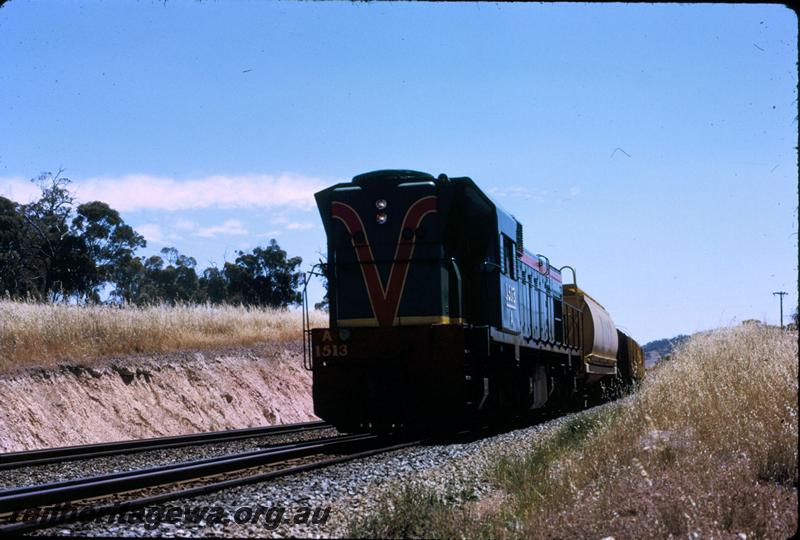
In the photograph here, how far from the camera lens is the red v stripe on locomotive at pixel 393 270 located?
40.5ft

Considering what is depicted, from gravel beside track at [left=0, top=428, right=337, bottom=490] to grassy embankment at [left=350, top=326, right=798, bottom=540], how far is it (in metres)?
4.51

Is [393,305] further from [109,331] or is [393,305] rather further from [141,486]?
[109,331]

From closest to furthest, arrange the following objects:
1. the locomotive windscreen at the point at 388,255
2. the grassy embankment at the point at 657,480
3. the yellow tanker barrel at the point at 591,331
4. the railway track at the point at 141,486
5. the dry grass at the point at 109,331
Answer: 1. the grassy embankment at the point at 657,480
2. the railway track at the point at 141,486
3. the locomotive windscreen at the point at 388,255
4. the dry grass at the point at 109,331
5. the yellow tanker barrel at the point at 591,331

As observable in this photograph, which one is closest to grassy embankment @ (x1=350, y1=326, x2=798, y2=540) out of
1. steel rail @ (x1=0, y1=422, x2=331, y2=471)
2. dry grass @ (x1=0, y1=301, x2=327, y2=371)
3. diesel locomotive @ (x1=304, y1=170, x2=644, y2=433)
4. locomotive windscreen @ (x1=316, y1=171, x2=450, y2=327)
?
diesel locomotive @ (x1=304, y1=170, x2=644, y2=433)

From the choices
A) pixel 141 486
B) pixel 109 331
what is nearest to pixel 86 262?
pixel 109 331

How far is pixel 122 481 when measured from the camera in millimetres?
7570

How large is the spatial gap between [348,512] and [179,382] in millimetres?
14792

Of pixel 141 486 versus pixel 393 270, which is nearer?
pixel 141 486

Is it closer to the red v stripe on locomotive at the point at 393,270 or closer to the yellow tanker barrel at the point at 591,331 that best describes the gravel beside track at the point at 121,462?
the red v stripe on locomotive at the point at 393,270

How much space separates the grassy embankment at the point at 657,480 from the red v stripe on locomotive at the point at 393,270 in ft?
9.67

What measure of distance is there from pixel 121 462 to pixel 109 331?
11.2 metres

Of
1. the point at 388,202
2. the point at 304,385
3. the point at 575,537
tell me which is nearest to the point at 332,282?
the point at 388,202

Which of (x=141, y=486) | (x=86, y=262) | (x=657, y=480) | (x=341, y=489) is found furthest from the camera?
(x=86, y=262)

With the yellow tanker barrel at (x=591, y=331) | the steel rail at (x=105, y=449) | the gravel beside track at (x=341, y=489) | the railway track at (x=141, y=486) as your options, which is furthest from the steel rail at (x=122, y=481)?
the yellow tanker barrel at (x=591, y=331)
